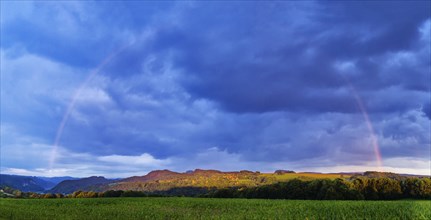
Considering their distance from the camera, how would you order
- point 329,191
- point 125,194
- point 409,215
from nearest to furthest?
point 409,215, point 329,191, point 125,194

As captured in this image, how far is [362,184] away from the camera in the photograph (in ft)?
274

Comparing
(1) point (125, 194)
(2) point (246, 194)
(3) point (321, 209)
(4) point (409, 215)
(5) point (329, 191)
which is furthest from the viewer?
(1) point (125, 194)

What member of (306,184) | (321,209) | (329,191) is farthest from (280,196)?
(321,209)

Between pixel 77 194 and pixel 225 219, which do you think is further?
pixel 77 194

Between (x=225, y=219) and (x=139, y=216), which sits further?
(x=139, y=216)

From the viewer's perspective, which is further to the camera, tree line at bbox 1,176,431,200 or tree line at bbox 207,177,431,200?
tree line at bbox 207,177,431,200

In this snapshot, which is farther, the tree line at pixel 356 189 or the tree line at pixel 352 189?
the tree line at pixel 356 189

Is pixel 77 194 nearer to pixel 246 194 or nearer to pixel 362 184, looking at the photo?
pixel 246 194

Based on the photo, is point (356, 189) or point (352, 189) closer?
point (352, 189)

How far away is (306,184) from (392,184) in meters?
19.6

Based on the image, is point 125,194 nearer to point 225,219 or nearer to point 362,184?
point 362,184

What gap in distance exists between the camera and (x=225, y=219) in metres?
27.1

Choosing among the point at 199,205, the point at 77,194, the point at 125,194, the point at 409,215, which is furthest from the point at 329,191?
the point at 77,194

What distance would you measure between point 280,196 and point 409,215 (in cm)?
5444
